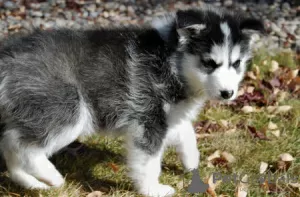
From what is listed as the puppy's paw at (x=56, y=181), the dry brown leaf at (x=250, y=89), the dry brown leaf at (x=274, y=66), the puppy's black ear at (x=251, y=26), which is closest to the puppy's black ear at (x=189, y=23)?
the puppy's black ear at (x=251, y=26)

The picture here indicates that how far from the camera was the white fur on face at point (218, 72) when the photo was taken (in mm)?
3637

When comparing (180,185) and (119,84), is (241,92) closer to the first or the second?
(180,185)

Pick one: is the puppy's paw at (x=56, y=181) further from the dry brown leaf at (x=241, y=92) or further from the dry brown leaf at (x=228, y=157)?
the dry brown leaf at (x=241, y=92)

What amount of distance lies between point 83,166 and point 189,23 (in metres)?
1.76

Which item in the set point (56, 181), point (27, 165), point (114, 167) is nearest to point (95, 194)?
point (56, 181)

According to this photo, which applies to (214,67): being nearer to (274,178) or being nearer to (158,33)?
(158,33)

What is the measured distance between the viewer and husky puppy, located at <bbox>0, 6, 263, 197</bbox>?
3639 millimetres

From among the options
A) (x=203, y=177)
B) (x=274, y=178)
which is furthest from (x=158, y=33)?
(x=274, y=178)

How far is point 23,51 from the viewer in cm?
Answer: 373

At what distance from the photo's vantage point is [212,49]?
Answer: 3697 millimetres

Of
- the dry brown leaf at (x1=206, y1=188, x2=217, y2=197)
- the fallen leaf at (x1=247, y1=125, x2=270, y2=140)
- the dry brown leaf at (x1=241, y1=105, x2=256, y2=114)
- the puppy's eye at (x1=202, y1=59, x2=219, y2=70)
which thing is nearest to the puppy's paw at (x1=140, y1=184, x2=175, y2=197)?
the dry brown leaf at (x1=206, y1=188, x2=217, y2=197)

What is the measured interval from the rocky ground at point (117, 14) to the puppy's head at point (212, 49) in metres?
3.34

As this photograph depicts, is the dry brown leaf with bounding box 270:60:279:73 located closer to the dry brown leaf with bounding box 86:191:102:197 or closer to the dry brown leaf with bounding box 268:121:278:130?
the dry brown leaf with bounding box 268:121:278:130

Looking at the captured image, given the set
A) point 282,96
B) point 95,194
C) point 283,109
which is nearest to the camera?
point 95,194
